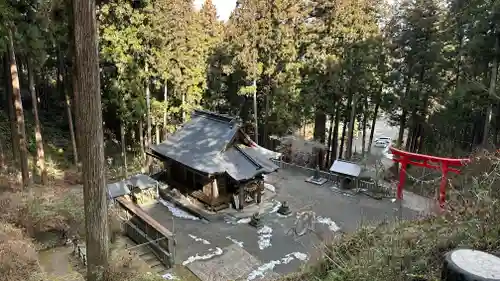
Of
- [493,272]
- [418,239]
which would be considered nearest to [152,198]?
[418,239]

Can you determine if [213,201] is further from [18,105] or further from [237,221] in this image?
[18,105]

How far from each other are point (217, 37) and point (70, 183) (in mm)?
13013

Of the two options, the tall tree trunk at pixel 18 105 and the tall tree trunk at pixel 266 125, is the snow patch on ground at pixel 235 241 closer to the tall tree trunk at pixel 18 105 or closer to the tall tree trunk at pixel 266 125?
the tall tree trunk at pixel 18 105

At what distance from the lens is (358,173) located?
17.0 meters

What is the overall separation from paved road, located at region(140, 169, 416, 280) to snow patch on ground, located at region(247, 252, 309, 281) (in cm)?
10

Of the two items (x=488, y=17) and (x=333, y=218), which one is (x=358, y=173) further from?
(x=488, y=17)

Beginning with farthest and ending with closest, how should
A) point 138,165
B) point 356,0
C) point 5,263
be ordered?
point 138,165 → point 356,0 → point 5,263

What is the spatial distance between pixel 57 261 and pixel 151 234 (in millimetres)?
2581

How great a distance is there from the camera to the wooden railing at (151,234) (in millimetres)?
10312

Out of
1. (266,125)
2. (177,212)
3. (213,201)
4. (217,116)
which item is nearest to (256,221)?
(213,201)

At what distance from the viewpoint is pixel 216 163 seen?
14.3m

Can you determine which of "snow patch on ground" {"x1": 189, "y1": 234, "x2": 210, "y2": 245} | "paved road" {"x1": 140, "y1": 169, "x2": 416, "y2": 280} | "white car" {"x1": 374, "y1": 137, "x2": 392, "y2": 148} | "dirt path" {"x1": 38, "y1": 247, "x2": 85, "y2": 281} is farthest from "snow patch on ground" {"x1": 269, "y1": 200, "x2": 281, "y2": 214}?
"white car" {"x1": 374, "y1": 137, "x2": 392, "y2": 148}

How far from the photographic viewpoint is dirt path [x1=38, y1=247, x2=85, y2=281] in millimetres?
8831

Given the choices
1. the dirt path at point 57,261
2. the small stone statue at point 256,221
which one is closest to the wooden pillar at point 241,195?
the small stone statue at point 256,221
